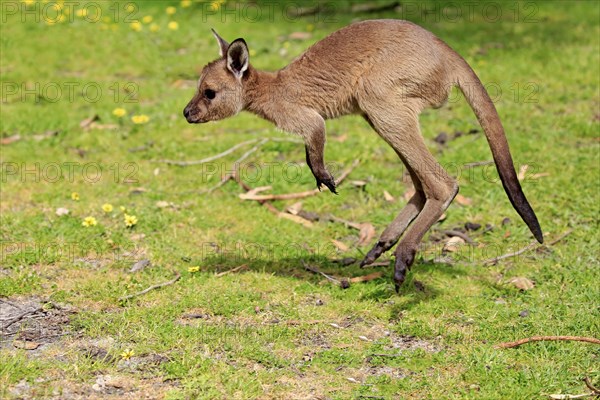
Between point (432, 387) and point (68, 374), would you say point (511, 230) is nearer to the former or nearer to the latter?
point (432, 387)

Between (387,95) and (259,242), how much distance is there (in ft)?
6.12

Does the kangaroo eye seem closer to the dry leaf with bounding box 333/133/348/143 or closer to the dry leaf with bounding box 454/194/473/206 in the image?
the dry leaf with bounding box 454/194/473/206

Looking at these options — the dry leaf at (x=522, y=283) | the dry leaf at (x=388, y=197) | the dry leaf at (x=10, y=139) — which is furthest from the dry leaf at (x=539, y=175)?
the dry leaf at (x=10, y=139)

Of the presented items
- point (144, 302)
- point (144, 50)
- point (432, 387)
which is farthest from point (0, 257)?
point (144, 50)

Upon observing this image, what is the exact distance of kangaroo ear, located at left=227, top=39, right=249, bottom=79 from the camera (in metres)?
6.07

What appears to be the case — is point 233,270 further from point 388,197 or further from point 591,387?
point 591,387

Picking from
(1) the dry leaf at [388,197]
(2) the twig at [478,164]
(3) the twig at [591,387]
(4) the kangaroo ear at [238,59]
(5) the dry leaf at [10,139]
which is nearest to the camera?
(3) the twig at [591,387]

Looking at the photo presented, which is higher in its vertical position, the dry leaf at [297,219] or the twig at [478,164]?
the twig at [478,164]

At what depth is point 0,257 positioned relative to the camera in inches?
252

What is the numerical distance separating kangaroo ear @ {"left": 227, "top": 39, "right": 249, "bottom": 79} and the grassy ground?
148 cm

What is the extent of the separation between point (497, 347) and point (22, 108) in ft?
21.8

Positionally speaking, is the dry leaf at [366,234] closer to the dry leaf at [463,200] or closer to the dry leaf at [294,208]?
the dry leaf at [294,208]

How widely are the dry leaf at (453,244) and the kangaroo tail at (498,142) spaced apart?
3.89ft

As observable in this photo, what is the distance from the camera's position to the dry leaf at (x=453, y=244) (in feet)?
22.5
